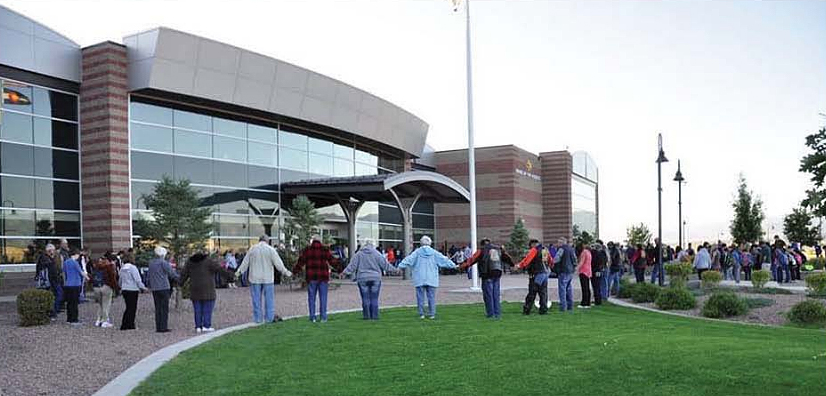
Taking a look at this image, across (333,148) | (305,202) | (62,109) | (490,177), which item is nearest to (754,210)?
(490,177)

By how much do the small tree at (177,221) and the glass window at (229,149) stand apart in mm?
7321

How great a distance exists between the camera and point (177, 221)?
2114 cm

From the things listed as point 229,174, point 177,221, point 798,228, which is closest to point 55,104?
point 229,174

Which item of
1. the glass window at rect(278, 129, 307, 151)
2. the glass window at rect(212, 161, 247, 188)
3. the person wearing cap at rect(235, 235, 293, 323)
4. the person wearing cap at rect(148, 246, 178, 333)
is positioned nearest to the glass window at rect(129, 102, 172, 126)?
the glass window at rect(212, 161, 247, 188)

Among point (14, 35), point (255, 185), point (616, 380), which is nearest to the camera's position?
point (616, 380)

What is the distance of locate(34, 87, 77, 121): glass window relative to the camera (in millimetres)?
23781

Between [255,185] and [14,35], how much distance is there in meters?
10.9

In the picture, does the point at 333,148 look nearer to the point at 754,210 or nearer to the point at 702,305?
the point at 702,305

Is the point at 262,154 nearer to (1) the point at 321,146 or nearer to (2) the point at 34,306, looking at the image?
(1) the point at 321,146

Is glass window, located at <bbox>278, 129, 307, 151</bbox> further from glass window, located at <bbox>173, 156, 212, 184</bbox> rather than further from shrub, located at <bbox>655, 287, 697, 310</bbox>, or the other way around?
shrub, located at <bbox>655, 287, 697, 310</bbox>

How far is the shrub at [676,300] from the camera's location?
51.3ft

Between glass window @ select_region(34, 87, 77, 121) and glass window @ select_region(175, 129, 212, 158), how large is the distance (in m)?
3.77

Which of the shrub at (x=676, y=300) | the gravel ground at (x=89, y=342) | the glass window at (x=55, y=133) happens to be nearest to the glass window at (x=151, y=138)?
the glass window at (x=55, y=133)

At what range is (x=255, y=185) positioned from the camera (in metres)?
30.4
